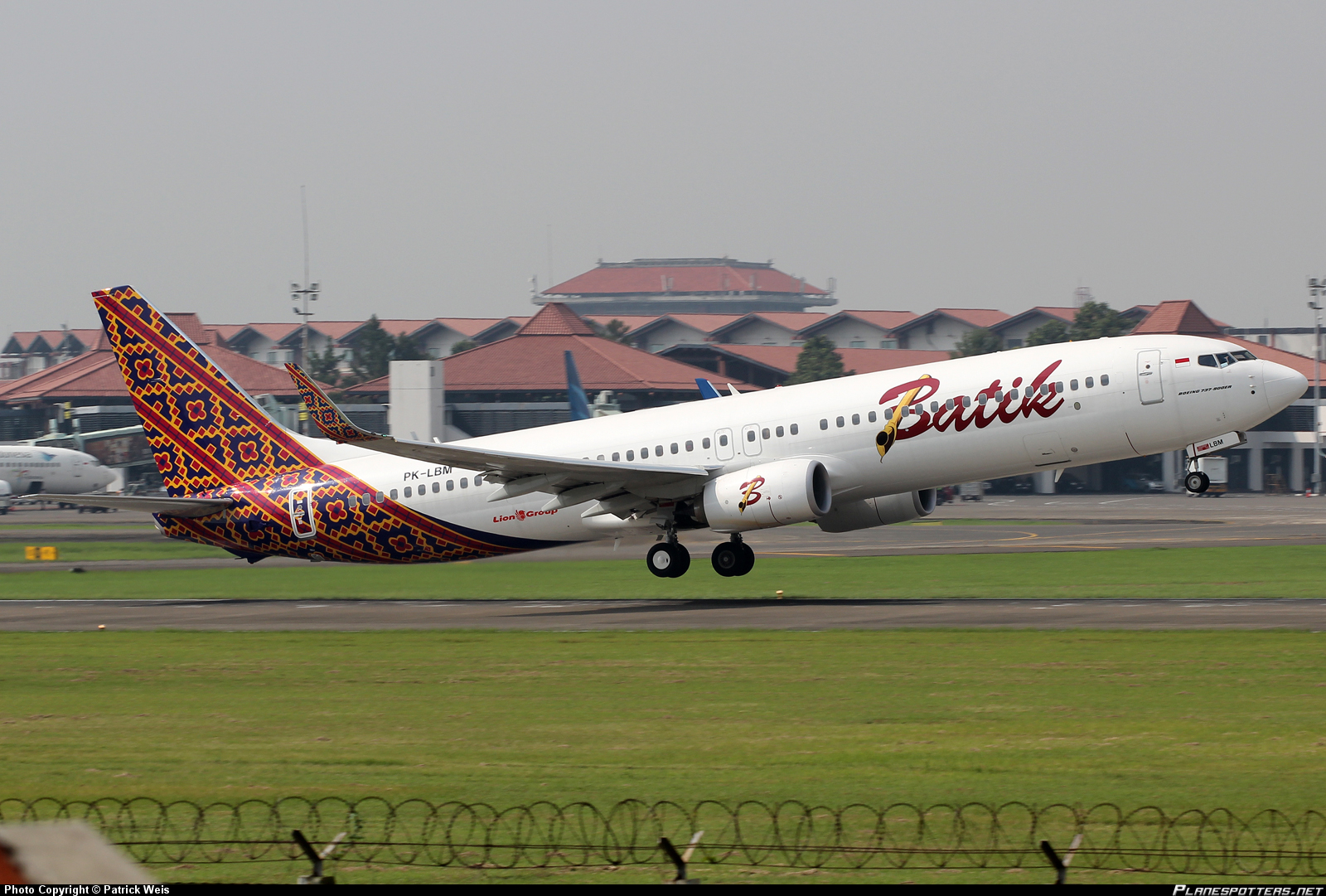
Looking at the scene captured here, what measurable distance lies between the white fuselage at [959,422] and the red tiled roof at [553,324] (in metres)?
109

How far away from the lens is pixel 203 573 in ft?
172

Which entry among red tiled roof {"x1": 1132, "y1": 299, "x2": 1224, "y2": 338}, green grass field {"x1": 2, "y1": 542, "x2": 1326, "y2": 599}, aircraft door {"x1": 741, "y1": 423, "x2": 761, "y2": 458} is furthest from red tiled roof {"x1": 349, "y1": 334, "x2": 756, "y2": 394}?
aircraft door {"x1": 741, "y1": 423, "x2": 761, "y2": 458}

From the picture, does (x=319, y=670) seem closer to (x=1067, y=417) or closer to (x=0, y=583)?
(x=1067, y=417)

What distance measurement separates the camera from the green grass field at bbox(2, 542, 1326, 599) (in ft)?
133

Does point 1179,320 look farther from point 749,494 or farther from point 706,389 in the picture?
point 749,494

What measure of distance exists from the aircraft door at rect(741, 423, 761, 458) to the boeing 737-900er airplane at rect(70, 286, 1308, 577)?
0.15 ft

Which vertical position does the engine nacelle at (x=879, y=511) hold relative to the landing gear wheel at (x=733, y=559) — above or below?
above

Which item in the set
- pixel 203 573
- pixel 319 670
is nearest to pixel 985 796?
pixel 319 670

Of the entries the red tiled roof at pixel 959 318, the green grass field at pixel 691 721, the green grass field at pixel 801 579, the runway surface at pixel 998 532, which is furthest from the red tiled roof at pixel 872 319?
the green grass field at pixel 691 721

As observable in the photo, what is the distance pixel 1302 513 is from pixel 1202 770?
7644 cm

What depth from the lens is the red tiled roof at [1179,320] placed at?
140 m

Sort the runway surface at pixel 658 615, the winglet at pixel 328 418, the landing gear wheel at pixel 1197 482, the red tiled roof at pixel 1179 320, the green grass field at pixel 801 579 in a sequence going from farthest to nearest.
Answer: the red tiled roof at pixel 1179 320 < the green grass field at pixel 801 579 < the landing gear wheel at pixel 1197 482 < the winglet at pixel 328 418 < the runway surface at pixel 658 615

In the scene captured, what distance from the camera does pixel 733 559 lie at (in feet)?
132

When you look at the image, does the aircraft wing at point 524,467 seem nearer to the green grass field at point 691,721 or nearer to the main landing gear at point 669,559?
the main landing gear at point 669,559
